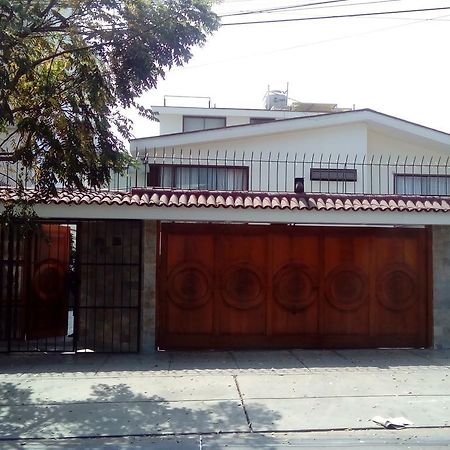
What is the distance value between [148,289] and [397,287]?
14.4ft

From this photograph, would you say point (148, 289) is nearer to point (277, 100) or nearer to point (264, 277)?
point (264, 277)

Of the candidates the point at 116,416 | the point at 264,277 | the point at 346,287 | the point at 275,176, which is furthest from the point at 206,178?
the point at 116,416

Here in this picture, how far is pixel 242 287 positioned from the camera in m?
9.52

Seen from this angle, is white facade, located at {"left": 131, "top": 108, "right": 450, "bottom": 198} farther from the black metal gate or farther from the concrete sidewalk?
the concrete sidewalk

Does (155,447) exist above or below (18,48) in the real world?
below

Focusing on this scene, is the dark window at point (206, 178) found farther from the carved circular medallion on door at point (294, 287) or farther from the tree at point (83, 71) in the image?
the tree at point (83, 71)

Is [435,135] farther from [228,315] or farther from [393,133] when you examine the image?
[228,315]

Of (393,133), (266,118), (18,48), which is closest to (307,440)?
(18,48)

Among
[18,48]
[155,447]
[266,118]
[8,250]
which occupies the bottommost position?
[155,447]

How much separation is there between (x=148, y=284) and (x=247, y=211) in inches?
83.4

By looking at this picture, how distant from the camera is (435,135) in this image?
1462cm

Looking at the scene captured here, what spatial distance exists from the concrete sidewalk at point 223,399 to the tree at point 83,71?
277cm

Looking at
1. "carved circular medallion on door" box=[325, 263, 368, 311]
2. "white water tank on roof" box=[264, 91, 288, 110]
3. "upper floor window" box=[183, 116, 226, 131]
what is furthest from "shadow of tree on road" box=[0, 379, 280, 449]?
"white water tank on roof" box=[264, 91, 288, 110]

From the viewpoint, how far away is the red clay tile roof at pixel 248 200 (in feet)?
28.1
